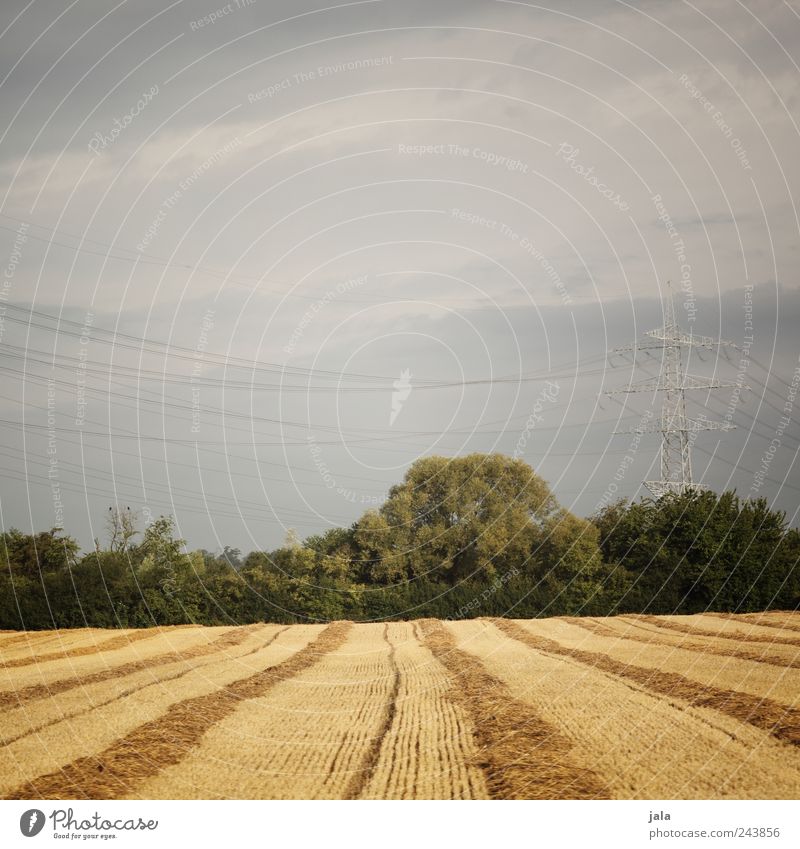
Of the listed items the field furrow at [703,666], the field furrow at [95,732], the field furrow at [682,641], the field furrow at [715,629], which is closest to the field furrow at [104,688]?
the field furrow at [95,732]

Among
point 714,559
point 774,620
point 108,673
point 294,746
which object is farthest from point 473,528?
point 294,746

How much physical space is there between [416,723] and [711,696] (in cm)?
613

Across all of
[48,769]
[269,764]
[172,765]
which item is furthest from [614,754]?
[48,769]

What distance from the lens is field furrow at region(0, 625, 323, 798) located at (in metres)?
12.5

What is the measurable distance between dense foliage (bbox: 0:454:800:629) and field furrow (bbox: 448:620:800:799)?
88.2 ft

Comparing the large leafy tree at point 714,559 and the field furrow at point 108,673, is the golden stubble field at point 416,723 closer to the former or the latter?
the field furrow at point 108,673

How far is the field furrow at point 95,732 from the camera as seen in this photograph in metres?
12.5

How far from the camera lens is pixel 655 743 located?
13.3 metres

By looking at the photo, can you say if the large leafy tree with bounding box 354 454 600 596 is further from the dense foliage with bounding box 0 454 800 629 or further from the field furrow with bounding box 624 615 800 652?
the field furrow with bounding box 624 615 800 652

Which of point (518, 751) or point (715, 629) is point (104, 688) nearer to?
point (518, 751)

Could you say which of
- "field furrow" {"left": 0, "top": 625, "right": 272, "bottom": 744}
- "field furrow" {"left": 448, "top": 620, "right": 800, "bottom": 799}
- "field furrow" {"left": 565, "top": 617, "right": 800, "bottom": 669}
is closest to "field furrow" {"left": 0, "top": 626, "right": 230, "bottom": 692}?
"field furrow" {"left": 0, "top": 625, "right": 272, "bottom": 744}

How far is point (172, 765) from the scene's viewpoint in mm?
12781

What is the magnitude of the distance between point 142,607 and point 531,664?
30422 mm

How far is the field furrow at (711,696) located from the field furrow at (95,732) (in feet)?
30.5
